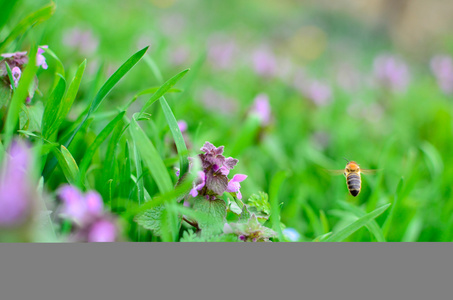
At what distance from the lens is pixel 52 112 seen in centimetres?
102

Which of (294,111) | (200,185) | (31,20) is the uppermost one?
(31,20)

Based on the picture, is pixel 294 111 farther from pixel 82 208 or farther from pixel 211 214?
pixel 82 208

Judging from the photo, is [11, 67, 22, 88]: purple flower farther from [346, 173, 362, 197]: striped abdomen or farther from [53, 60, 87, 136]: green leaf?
[346, 173, 362, 197]: striped abdomen

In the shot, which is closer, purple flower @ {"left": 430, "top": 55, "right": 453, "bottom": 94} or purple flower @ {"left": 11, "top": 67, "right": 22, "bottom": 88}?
purple flower @ {"left": 11, "top": 67, "right": 22, "bottom": 88}

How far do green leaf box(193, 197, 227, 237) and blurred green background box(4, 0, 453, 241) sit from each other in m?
0.29

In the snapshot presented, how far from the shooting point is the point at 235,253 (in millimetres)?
777

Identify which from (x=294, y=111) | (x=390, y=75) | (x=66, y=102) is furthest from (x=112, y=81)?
(x=390, y=75)

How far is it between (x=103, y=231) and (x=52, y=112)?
468 millimetres

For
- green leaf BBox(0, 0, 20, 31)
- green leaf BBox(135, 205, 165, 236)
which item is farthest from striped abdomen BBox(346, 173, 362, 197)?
green leaf BBox(0, 0, 20, 31)

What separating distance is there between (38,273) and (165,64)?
257 centimetres

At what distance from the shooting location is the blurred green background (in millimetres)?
1775

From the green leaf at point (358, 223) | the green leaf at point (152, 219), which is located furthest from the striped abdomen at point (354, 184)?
the green leaf at point (152, 219)

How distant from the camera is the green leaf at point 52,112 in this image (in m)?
1.01

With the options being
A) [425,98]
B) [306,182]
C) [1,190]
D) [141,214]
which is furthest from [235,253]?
[425,98]
